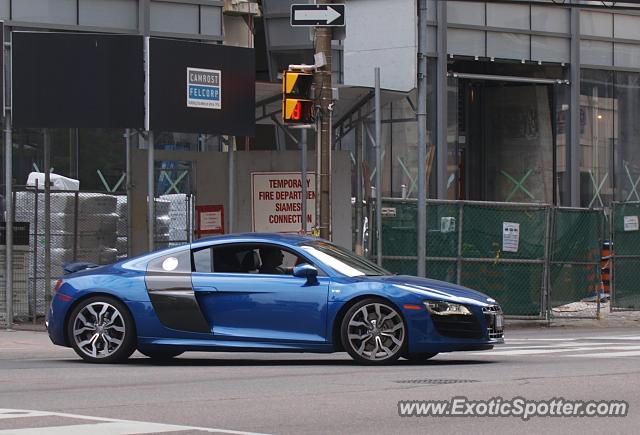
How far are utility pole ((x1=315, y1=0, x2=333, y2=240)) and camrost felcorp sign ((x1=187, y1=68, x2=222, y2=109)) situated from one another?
6.98ft

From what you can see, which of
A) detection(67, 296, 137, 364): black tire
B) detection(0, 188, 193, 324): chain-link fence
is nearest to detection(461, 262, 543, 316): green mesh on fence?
detection(0, 188, 193, 324): chain-link fence

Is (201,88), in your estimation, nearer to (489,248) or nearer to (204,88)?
(204,88)

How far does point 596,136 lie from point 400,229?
14926 mm

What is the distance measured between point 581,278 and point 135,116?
350 inches

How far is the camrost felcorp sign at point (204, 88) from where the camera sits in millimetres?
20016

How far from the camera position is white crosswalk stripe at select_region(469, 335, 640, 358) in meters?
15.1

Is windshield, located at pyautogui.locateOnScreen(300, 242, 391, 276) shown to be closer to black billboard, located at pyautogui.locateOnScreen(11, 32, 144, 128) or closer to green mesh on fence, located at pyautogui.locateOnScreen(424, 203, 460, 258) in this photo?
black billboard, located at pyautogui.locateOnScreen(11, 32, 144, 128)

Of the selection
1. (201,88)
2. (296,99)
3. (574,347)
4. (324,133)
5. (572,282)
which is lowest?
(574,347)

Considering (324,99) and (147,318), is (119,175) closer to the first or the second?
(324,99)

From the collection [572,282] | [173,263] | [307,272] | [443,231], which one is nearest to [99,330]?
[173,263]

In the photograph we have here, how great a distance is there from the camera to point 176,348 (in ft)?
44.3

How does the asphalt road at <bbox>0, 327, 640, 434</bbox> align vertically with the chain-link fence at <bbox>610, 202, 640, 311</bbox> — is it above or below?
below

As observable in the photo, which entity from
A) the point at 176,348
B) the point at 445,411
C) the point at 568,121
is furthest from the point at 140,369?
the point at 568,121

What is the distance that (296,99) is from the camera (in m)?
18.6
